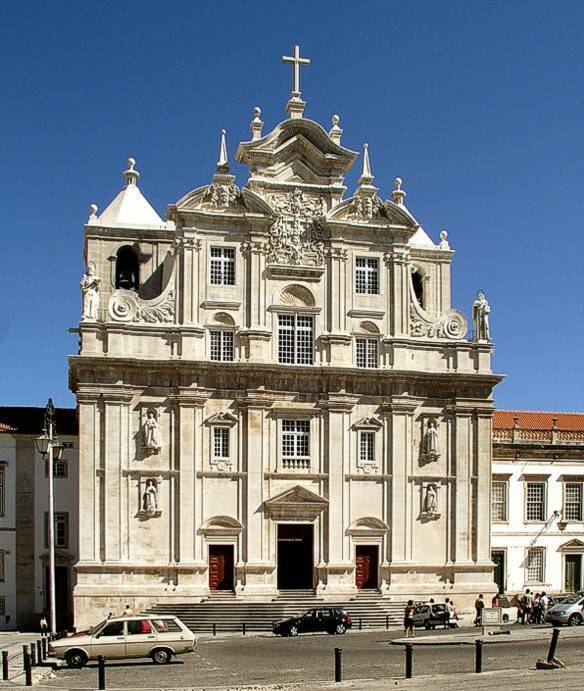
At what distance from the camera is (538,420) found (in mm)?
66188

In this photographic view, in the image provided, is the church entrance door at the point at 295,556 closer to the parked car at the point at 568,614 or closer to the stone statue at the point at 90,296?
the parked car at the point at 568,614

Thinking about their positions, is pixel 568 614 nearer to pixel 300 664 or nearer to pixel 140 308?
pixel 300 664

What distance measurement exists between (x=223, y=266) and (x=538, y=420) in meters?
21.8

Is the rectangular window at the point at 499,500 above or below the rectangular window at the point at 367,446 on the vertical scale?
below

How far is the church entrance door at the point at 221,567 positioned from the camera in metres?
53.4

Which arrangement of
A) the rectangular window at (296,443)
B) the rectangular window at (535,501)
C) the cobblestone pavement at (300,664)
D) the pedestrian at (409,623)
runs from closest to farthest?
the cobblestone pavement at (300,664) < the pedestrian at (409,623) < the rectangular window at (296,443) < the rectangular window at (535,501)

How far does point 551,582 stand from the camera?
62.3m

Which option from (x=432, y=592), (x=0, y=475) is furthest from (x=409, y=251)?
(x=0, y=475)

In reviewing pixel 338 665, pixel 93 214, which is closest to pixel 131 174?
pixel 93 214

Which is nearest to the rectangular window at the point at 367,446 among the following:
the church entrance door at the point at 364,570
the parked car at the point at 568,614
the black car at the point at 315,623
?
the church entrance door at the point at 364,570

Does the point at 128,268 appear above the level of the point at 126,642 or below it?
above

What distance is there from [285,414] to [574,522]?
61.7 ft

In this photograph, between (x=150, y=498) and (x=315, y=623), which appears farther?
(x=150, y=498)

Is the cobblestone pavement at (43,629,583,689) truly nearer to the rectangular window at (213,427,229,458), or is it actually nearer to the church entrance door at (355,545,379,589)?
the church entrance door at (355,545,379,589)
